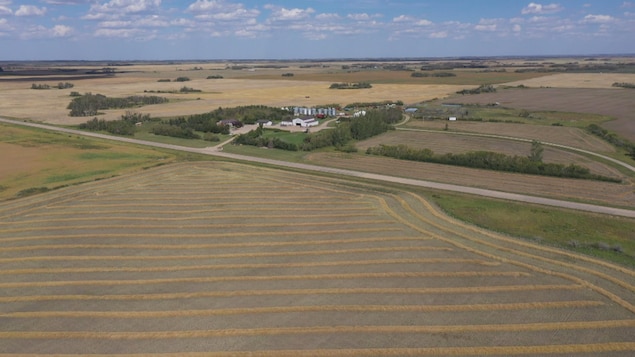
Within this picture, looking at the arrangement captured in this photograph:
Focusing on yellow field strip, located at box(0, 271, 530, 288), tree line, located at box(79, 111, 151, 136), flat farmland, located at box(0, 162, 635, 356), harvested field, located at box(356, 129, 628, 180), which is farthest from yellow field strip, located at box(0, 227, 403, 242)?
tree line, located at box(79, 111, 151, 136)

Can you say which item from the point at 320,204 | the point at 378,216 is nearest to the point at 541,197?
the point at 378,216

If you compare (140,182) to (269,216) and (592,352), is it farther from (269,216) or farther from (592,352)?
(592,352)

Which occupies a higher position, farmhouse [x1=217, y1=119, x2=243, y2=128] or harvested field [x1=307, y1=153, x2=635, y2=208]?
farmhouse [x1=217, y1=119, x2=243, y2=128]

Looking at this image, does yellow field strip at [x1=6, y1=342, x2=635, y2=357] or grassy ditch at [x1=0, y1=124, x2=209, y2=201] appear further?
grassy ditch at [x1=0, y1=124, x2=209, y2=201]

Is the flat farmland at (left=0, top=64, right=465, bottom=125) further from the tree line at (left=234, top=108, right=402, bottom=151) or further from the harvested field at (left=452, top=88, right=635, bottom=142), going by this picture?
the tree line at (left=234, top=108, right=402, bottom=151)

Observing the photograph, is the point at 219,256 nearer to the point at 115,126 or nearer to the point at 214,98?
the point at 115,126

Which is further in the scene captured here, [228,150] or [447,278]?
[228,150]

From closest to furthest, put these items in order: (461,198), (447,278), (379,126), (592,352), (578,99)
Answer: (592,352) < (447,278) < (461,198) < (379,126) < (578,99)
